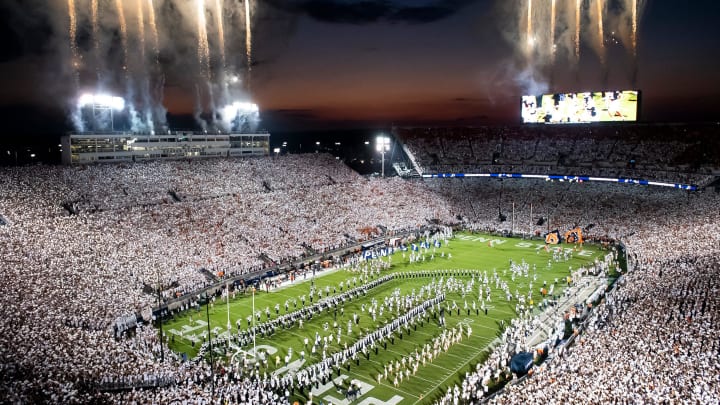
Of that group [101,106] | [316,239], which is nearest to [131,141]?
[101,106]

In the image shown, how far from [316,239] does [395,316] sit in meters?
14.9

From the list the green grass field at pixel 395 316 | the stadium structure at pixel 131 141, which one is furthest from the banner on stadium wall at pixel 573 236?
the stadium structure at pixel 131 141

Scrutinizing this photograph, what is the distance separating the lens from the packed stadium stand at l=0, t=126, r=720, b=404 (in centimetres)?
1491

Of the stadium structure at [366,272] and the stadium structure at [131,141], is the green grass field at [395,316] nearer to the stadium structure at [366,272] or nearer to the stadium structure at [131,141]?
the stadium structure at [366,272]

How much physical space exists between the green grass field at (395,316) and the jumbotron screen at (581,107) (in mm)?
15135

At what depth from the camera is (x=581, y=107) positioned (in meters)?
48.4

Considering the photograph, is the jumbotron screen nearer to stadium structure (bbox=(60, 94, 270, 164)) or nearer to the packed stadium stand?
the packed stadium stand

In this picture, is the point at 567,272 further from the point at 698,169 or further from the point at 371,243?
the point at 698,169

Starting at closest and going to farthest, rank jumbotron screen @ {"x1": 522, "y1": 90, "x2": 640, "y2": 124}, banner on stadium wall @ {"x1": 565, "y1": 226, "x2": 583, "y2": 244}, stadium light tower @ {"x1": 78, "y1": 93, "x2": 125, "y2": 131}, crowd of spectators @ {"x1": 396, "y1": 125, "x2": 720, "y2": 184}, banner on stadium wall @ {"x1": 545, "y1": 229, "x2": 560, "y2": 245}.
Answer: banner on stadium wall @ {"x1": 545, "y1": 229, "x2": 560, "y2": 245} < banner on stadium wall @ {"x1": 565, "y1": 226, "x2": 583, "y2": 244} < stadium light tower @ {"x1": 78, "y1": 93, "x2": 125, "y2": 131} < jumbotron screen @ {"x1": 522, "y1": 90, "x2": 640, "y2": 124} < crowd of spectators @ {"x1": 396, "y1": 125, "x2": 720, "y2": 184}

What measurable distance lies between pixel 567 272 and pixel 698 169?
2127cm

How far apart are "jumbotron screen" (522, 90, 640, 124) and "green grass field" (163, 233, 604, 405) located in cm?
1513

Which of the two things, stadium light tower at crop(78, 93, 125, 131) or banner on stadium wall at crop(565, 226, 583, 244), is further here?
stadium light tower at crop(78, 93, 125, 131)

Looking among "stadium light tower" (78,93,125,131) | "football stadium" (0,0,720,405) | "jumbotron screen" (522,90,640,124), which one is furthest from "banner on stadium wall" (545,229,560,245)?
"stadium light tower" (78,93,125,131)

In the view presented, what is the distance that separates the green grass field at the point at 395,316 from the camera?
18.2 meters
